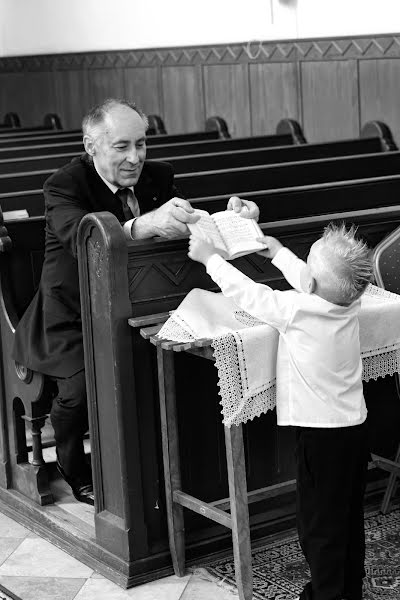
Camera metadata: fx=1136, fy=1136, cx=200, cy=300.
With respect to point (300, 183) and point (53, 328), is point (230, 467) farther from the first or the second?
point (300, 183)

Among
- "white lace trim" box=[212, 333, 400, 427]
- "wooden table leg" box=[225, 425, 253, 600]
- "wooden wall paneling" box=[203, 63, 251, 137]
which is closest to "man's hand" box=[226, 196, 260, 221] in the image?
"white lace trim" box=[212, 333, 400, 427]

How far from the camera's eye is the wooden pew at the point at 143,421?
140 inches

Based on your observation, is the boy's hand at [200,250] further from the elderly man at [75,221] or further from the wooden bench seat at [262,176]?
the wooden bench seat at [262,176]

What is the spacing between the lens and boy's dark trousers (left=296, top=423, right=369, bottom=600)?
318cm

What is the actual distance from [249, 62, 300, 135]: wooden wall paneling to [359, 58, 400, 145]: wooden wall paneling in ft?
2.05

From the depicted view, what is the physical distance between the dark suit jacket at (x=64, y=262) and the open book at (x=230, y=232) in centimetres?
47

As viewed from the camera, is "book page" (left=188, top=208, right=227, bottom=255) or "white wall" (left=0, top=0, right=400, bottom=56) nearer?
"book page" (left=188, top=208, right=227, bottom=255)

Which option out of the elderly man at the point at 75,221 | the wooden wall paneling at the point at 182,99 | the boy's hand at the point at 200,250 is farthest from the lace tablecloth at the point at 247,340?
the wooden wall paneling at the point at 182,99

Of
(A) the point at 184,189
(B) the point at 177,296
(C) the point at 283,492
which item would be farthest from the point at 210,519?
(A) the point at 184,189

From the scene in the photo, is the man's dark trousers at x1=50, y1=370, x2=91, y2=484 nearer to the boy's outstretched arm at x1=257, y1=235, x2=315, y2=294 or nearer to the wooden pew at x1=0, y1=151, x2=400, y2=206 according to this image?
the boy's outstretched arm at x1=257, y1=235, x2=315, y2=294

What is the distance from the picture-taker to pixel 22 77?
33.6 ft

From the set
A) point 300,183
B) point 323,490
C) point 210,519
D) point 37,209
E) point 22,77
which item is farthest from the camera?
point 22,77

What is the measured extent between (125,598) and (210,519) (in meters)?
0.42

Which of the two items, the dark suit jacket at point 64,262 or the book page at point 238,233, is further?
the dark suit jacket at point 64,262
